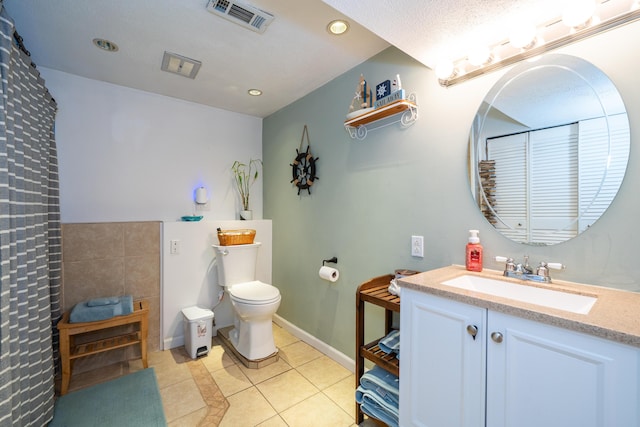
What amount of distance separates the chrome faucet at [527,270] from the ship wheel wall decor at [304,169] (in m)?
1.62

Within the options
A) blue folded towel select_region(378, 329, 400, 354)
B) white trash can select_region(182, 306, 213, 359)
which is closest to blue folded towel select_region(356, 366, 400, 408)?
blue folded towel select_region(378, 329, 400, 354)

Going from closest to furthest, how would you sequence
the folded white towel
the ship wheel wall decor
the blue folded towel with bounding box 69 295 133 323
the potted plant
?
the folded white towel < the blue folded towel with bounding box 69 295 133 323 < the ship wheel wall decor < the potted plant

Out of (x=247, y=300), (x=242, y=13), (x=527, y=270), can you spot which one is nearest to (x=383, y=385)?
(x=527, y=270)

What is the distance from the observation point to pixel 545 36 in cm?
122

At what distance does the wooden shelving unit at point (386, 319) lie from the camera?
1.48 meters

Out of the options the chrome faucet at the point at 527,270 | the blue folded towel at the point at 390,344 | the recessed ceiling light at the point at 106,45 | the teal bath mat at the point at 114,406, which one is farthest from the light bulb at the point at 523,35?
the teal bath mat at the point at 114,406

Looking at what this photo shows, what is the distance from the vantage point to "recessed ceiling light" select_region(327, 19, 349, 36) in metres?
1.64

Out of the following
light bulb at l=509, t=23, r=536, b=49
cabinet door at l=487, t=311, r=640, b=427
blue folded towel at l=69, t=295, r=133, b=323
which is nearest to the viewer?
cabinet door at l=487, t=311, r=640, b=427

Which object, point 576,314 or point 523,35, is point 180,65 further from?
point 576,314

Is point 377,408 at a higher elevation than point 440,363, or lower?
lower

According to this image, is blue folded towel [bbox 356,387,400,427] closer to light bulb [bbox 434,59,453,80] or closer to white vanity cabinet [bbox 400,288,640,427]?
white vanity cabinet [bbox 400,288,640,427]

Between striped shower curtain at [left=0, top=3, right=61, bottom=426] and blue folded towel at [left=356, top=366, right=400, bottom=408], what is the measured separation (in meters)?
1.61

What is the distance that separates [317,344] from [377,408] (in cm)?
104

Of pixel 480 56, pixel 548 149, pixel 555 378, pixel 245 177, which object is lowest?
pixel 555 378
